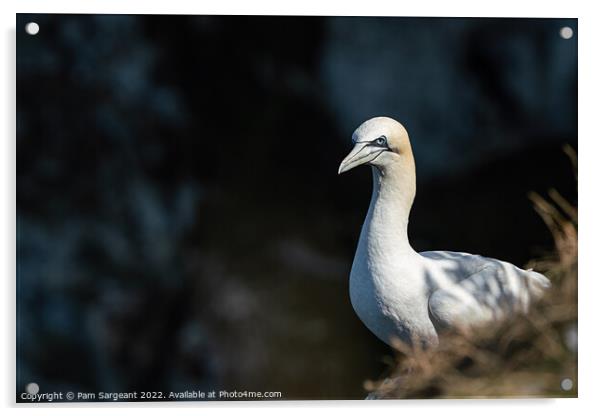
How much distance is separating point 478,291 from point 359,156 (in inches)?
28.7

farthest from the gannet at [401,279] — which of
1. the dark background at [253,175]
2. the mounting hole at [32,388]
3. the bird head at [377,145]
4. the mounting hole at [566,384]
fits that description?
the mounting hole at [32,388]

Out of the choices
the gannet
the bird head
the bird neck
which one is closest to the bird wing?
the gannet

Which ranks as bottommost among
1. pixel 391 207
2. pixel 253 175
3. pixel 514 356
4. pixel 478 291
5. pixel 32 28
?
pixel 514 356

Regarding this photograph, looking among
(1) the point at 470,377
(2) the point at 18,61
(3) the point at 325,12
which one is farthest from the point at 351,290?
(2) the point at 18,61

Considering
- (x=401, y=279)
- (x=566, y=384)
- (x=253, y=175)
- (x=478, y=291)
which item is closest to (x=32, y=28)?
(x=253, y=175)

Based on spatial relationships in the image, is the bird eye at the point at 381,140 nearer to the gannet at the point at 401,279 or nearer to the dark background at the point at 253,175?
the gannet at the point at 401,279

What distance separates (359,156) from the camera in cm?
380

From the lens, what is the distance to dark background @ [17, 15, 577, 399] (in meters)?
4.29

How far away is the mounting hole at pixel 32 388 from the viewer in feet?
13.8

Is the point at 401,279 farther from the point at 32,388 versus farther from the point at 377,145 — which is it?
the point at 32,388

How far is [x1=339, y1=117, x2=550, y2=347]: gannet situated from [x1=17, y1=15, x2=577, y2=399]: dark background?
0.44m

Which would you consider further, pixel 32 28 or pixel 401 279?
pixel 32 28

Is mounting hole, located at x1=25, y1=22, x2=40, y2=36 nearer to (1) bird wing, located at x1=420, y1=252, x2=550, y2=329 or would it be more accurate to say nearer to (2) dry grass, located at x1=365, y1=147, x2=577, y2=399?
(1) bird wing, located at x1=420, y1=252, x2=550, y2=329

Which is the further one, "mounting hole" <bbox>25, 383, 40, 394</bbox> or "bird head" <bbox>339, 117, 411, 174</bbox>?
"mounting hole" <bbox>25, 383, 40, 394</bbox>
